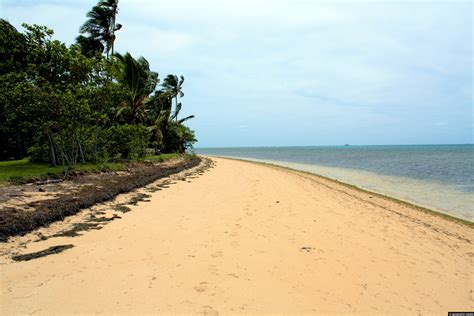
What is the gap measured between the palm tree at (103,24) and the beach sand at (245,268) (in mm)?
17812

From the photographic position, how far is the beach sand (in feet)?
10.4

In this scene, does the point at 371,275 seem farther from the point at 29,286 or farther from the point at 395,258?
the point at 29,286

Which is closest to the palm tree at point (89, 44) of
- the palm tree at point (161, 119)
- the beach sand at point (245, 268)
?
the palm tree at point (161, 119)

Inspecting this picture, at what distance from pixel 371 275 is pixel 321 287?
38.6 inches

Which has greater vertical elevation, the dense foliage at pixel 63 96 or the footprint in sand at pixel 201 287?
the dense foliage at pixel 63 96

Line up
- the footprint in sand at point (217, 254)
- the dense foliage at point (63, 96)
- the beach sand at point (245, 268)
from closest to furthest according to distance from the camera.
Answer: the beach sand at point (245, 268) → the footprint in sand at point (217, 254) → the dense foliage at point (63, 96)

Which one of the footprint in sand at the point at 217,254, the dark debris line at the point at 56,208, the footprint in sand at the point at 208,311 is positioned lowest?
the footprint in sand at the point at 208,311

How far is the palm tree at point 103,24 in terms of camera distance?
19.5m

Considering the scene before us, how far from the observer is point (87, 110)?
11.3 meters

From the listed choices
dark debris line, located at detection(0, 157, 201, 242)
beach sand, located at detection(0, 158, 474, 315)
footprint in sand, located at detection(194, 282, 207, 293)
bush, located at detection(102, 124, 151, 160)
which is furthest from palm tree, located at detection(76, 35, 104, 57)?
footprint in sand, located at detection(194, 282, 207, 293)

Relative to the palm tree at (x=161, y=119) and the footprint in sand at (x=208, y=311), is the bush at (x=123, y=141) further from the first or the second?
the footprint in sand at (x=208, y=311)

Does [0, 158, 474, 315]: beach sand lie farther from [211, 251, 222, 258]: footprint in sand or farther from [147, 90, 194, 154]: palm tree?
[147, 90, 194, 154]: palm tree

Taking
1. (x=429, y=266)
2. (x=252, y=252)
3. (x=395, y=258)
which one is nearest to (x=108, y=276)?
(x=252, y=252)

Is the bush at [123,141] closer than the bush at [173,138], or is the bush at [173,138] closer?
the bush at [123,141]
